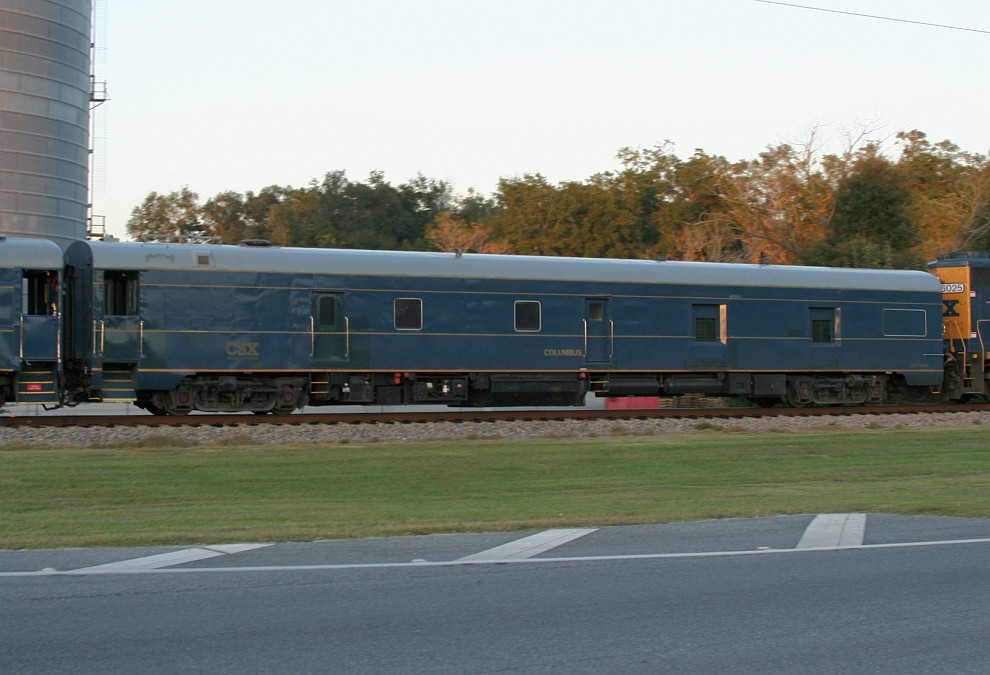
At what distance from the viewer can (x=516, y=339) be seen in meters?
23.7

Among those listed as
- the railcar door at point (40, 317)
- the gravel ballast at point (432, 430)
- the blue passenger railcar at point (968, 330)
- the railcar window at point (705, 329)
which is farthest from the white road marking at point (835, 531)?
the blue passenger railcar at point (968, 330)

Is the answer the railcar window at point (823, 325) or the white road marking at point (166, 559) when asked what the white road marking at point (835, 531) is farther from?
→ the railcar window at point (823, 325)

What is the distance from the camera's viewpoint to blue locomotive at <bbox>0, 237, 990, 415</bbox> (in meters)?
21.1

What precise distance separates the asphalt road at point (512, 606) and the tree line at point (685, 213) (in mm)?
33640

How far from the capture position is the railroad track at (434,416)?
67.7 ft

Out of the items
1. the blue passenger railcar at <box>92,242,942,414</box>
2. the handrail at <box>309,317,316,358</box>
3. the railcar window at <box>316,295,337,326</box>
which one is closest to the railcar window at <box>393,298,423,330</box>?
the blue passenger railcar at <box>92,242,942,414</box>

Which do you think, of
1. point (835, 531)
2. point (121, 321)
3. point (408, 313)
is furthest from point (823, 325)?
point (835, 531)

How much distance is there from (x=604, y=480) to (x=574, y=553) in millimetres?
5775

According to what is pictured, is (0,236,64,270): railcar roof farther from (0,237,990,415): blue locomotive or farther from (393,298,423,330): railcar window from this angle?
(393,298,423,330): railcar window

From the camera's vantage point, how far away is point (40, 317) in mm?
20484

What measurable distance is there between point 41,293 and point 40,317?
56 centimetres

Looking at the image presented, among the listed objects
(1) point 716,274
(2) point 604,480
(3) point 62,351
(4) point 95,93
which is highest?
(4) point 95,93

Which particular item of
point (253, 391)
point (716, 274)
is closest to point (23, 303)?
Result: point (253, 391)

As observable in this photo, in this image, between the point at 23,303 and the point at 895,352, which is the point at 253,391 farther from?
the point at 895,352
